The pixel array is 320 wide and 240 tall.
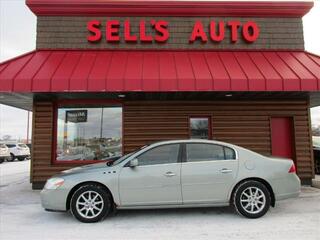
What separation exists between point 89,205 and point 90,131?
181 inches

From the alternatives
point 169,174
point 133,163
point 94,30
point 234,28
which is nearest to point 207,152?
point 169,174

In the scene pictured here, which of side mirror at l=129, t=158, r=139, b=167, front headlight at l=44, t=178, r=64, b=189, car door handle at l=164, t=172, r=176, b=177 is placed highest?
side mirror at l=129, t=158, r=139, b=167

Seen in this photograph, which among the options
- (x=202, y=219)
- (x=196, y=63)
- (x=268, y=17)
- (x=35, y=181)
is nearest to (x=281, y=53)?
(x=268, y=17)

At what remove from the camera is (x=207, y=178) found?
20.2 feet

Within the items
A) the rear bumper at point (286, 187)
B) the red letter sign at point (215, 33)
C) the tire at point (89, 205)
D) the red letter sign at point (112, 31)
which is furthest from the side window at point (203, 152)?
the red letter sign at point (112, 31)

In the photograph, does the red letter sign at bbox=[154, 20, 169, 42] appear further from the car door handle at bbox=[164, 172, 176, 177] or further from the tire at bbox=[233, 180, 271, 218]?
the tire at bbox=[233, 180, 271, 218]

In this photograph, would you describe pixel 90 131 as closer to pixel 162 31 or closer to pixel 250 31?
pixel 162 31

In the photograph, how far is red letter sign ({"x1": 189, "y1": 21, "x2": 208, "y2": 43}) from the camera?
10.0 meters

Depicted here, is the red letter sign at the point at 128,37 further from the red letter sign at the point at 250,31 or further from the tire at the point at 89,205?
the tire at the point at 89,205

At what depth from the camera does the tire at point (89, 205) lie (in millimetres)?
6020

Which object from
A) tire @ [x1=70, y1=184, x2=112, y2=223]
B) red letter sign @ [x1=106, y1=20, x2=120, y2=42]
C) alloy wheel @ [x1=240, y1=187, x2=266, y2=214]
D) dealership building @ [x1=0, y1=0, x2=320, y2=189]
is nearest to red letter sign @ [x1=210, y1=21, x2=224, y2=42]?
dealership building @ [x1=0, y1=0, x2=320, y2=189]

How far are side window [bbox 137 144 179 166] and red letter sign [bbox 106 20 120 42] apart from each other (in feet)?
16.3

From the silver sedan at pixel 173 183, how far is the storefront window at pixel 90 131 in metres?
3.90

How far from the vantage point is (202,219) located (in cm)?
617
